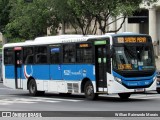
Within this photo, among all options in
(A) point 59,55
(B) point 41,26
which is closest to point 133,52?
(A) point 59,55

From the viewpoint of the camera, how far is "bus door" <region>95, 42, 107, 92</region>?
78.6 ft

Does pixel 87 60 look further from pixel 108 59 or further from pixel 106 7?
pixel 106 7

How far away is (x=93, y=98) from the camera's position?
2469 centimetres

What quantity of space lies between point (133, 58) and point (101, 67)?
154 cm

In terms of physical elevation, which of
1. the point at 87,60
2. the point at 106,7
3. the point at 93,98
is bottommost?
the point at 93,98

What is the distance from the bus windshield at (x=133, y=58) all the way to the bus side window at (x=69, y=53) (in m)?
3.00


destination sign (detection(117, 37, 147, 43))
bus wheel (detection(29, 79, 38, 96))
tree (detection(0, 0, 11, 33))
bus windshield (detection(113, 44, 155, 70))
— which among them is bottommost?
bus wheel (detection(29, 79, 38, 96))

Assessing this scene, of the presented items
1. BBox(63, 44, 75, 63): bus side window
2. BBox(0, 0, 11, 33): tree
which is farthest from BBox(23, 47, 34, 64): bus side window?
BBox(0, 0, 11, 33): tree

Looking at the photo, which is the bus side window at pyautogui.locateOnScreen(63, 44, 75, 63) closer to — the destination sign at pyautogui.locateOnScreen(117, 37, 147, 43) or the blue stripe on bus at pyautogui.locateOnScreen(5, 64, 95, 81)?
the blue stripe on bus at pyautogui.locateOnScreen(5, 64, 95, 81)

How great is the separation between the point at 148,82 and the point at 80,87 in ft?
11.2

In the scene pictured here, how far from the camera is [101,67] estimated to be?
24250 millimetres

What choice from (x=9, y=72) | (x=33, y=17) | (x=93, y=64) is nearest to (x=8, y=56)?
(x=9, y=72)

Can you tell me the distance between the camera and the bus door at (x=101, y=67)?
2395 centimetres

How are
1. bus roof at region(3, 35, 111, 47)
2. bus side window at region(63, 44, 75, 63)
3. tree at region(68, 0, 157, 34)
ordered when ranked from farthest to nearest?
1. tree at region(68, 0, 157, 34)
2. bus side window at region(63, 44, 75, 63)
3. bus roof at region(3, 35, 111, 47)
